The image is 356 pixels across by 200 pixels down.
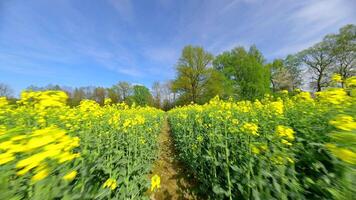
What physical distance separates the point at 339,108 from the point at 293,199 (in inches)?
45.8

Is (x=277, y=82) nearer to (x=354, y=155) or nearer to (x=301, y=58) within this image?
(x=301, y=58)

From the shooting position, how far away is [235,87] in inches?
1339

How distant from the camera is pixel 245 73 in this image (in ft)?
111

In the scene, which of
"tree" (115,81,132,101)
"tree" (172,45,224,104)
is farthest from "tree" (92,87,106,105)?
"tree" (172,45,224,104)

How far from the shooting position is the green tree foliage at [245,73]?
32219 millimetres

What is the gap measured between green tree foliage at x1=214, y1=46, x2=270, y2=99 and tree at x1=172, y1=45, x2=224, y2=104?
4094 mm

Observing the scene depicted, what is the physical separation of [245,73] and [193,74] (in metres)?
10.0

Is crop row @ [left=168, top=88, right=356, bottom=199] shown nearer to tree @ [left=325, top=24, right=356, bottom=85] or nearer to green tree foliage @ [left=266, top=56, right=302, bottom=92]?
tree @ [left=325, top=24, right=356, bottom=85]

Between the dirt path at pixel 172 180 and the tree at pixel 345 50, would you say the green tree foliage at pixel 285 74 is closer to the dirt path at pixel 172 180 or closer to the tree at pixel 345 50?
the tree at pixel 345 50

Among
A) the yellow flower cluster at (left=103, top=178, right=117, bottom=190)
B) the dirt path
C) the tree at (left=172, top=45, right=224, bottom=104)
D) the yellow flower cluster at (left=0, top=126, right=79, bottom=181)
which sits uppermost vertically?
the tree at (left=172, top=45, right=224, bottom=104)

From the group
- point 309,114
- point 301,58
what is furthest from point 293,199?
point 301,58

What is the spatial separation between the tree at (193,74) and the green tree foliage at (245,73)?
409 cm

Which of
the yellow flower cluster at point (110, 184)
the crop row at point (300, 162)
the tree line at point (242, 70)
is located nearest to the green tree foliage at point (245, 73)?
the tree line at point (242, 70)

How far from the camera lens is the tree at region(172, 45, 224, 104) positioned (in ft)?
106
